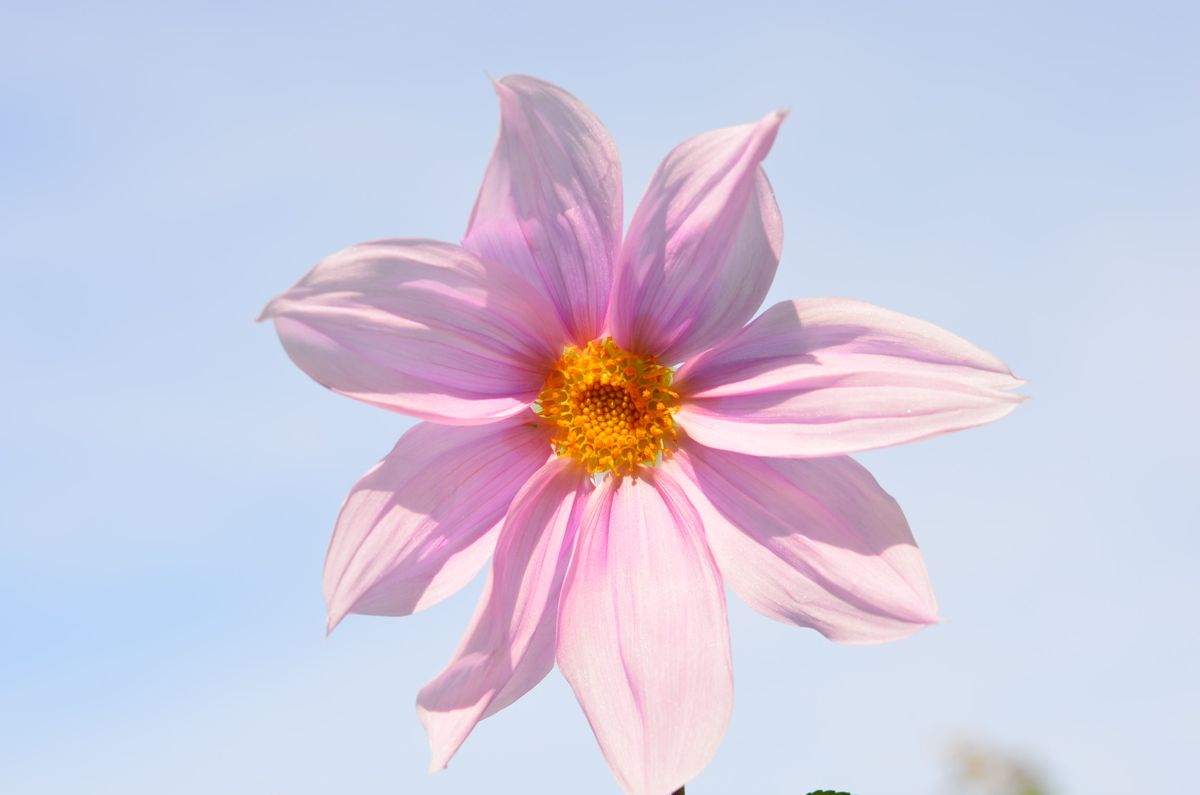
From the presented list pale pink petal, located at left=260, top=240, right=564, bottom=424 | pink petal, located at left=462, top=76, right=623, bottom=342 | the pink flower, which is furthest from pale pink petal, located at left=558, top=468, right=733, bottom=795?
pink petal, located at left=462, top=76, right=623, bottom=342

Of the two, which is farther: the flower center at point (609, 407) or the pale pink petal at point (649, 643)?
the flower center at point (609, 407)

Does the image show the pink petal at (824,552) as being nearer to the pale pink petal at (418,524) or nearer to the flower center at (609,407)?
the flower center at (609,407)

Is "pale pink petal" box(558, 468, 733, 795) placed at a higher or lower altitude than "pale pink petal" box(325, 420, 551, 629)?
lower

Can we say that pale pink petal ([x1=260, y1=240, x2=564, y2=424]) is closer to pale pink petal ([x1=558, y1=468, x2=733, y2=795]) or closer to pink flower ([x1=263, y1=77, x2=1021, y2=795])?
pink flower ([x1=263, y1=77, x2=1021, y2=795])

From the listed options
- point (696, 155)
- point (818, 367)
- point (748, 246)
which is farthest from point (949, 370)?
point (696, 155)

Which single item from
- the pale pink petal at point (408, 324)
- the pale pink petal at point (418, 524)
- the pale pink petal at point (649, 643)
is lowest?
the pale pink petal at point (649, 643)

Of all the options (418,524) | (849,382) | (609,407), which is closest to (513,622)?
(418,524)

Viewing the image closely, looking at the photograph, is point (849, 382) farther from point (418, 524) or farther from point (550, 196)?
point (418, 524)

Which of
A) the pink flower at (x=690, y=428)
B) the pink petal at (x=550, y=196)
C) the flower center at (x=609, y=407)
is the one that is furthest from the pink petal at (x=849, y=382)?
the pink petal at (x=550, y=196)
